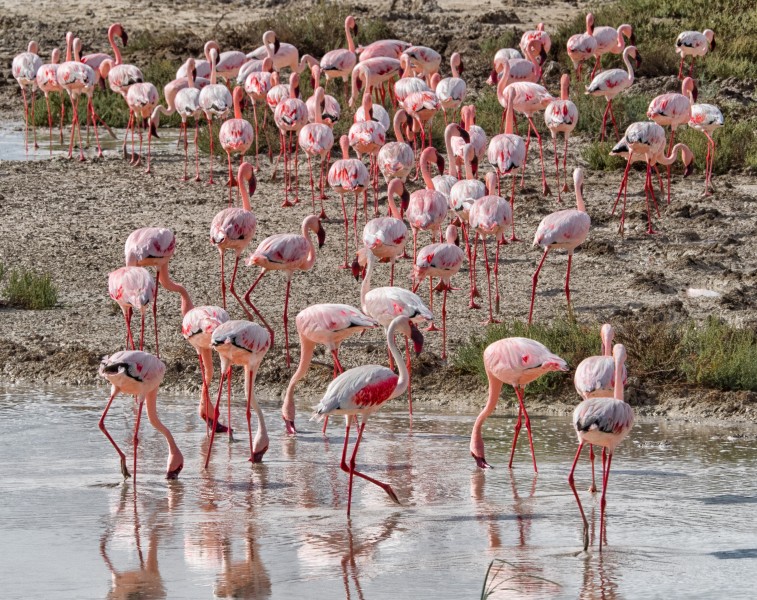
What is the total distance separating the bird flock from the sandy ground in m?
0.20

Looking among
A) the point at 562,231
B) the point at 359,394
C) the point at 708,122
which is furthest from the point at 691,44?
the point at 359,394

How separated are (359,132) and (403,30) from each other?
29.6ft

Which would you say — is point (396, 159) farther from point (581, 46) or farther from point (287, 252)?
point (581, 46)

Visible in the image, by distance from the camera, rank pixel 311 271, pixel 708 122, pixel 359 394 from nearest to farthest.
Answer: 1. pixel 359 394
2. pixel 311 271
3. pixel 708 122

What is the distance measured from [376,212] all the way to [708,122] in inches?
117

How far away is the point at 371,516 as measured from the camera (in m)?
6.54

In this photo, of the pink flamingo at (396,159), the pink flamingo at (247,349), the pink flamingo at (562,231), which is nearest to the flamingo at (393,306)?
the pink flamingo at (247,349)

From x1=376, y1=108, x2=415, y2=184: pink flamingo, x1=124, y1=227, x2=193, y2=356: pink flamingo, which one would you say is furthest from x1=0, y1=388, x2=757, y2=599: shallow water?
x1=376, y1=108, x2=415, y2=184: pink flamingo

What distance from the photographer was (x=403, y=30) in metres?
20.9

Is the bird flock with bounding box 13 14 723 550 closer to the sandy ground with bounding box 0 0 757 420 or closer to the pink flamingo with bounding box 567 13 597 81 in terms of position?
the pink flamingo with bounding box 567 13 597 81

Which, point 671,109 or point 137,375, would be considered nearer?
point 137,375

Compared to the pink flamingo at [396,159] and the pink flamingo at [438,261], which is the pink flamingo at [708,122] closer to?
the pink flamingo at [396,159]

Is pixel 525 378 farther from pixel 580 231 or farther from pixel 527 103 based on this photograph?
pixel 527 103

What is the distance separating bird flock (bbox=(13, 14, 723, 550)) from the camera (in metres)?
6.80
